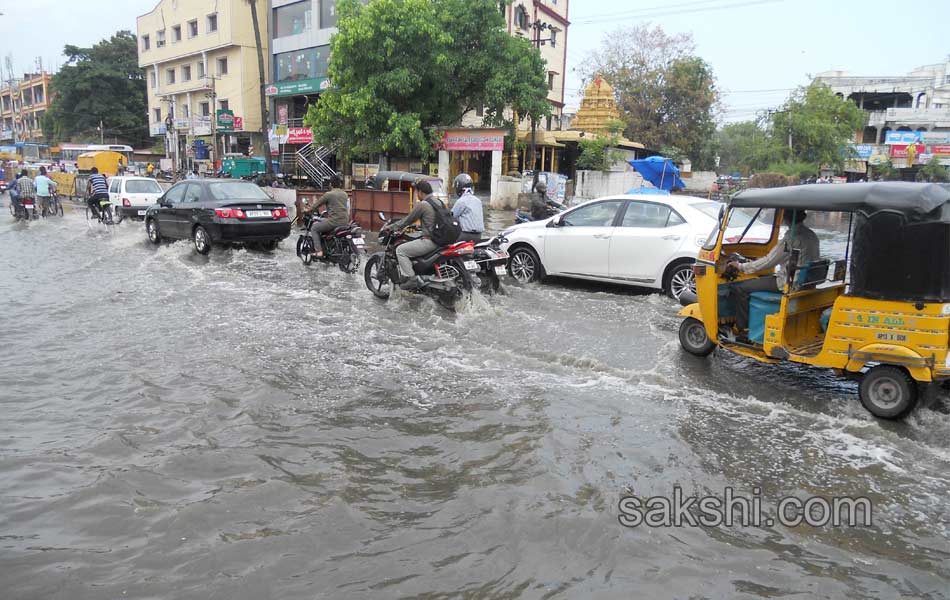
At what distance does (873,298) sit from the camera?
196 inches

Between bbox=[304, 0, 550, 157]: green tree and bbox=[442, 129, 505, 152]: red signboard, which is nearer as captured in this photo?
bbox=[304, 0, 550, 157]: green tree

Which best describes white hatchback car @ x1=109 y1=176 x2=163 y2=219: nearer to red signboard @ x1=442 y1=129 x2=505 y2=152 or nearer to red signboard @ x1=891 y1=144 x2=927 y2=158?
red signboard @ x1=442 y1=129 x2=505 y2=152

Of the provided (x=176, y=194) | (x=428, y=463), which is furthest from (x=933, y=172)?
(x=428, y=463)

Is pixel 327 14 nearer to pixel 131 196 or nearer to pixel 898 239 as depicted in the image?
pixel 131 196

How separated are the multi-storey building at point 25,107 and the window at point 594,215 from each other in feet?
273

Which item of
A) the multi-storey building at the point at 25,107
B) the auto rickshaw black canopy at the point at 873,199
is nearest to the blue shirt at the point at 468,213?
Result: the auto rickshaw black canopy at the point at 873,199

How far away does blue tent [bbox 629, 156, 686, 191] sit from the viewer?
2292 centimetres

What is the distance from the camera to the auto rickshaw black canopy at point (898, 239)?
4.74 m

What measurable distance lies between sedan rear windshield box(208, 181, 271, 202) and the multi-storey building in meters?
76.5

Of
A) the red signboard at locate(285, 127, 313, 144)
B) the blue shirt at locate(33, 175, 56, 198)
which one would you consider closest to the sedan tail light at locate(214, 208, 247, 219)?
the blue shirt at locate(33, 175, 56, 198)

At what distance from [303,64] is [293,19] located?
2.98 m

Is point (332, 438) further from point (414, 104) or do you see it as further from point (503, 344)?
point (414, 104)

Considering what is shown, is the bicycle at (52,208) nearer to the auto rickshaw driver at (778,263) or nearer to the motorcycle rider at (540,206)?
the motorcycle rider at (540,206)

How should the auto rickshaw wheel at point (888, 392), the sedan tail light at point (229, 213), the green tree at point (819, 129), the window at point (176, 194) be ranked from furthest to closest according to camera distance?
the green tree at point (819, 129)
the window at point (176, 194)
the sedan tail light at point (229, 213)
the auto rickshaw wheel at point (888, 392)
